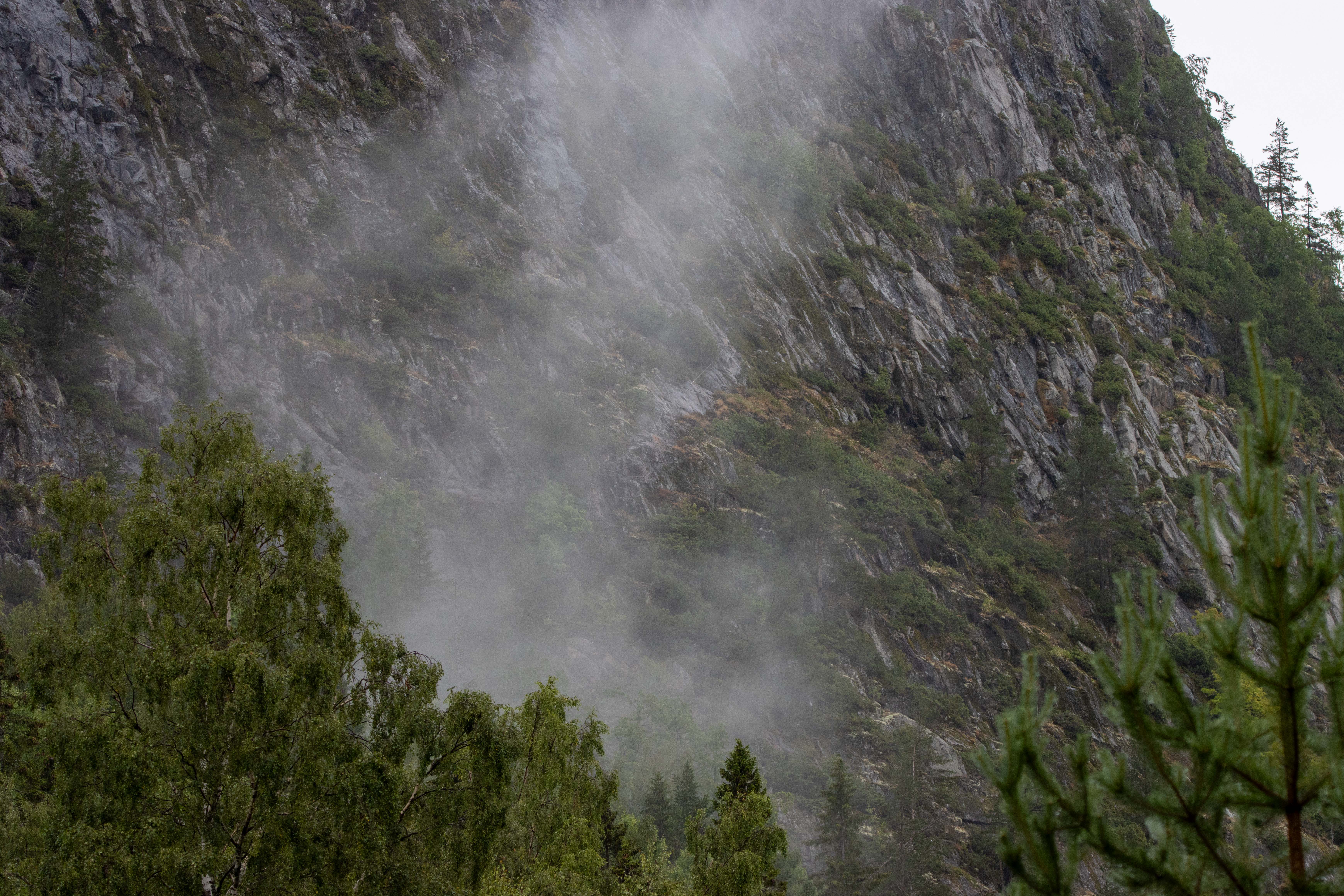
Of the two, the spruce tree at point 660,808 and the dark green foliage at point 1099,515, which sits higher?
the dark green foliage at point 1099,515

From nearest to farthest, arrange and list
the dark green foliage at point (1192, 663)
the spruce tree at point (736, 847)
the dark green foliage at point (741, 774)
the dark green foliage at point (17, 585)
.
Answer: the spruce tree at point (736, 847) < the dark green foliage at point (741, 774) < the dark green foliage at point (17, 585) < the dark green foliage at point (1192, 663)

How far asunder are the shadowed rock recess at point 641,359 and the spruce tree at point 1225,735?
26.1 m

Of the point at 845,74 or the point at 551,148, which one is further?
the point at 845,74

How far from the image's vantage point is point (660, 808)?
2717 centimetres

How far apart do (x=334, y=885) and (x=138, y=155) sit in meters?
39.9

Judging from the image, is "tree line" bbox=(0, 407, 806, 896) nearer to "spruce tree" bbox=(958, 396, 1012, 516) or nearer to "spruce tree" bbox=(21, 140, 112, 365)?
"spruce tree" bbox=(21, 140, 112, 365)

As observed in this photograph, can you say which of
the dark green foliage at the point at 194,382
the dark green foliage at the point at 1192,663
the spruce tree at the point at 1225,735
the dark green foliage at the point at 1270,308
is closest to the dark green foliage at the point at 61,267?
the dark green foliage at the point at 194,382

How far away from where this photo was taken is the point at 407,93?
4975cm

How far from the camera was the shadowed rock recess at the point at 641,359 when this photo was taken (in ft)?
111

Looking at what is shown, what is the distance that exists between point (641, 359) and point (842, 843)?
27.4 metres

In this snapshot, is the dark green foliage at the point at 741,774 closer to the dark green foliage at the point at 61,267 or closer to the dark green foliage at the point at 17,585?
the dark green foliage at the point at 17,585

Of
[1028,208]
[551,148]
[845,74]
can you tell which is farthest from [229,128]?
[1028,208]

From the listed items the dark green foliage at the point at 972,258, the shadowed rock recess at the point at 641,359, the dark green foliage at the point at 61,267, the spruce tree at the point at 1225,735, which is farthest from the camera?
the dark green foliage at the point at 972,258

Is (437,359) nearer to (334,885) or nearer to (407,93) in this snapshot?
(407,93)
